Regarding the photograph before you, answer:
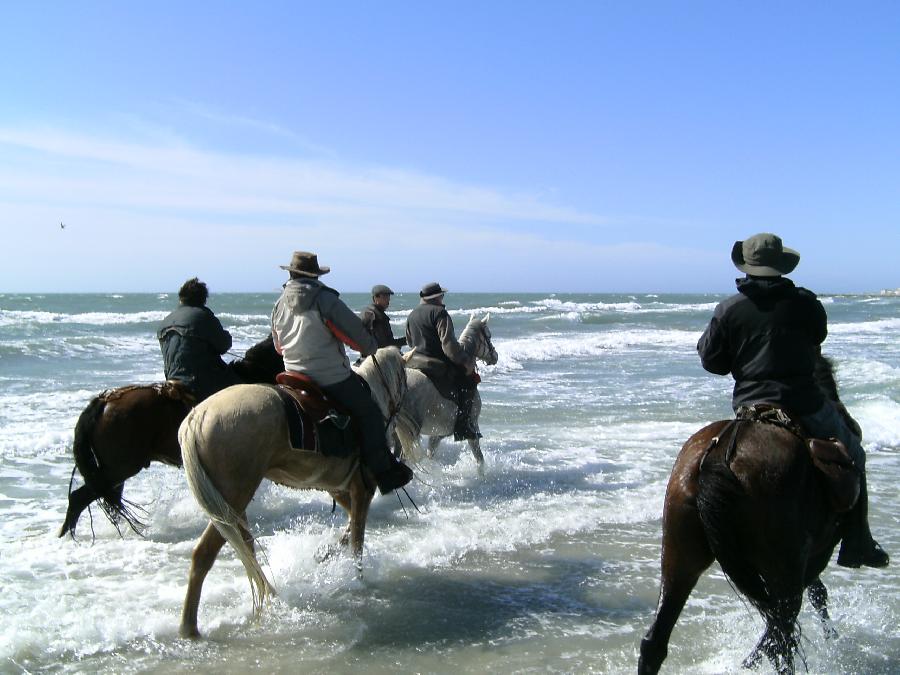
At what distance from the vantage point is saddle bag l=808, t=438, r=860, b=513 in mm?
3205

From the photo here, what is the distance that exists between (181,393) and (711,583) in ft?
13.7

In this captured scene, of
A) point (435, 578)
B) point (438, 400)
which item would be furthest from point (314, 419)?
point (438, 400)

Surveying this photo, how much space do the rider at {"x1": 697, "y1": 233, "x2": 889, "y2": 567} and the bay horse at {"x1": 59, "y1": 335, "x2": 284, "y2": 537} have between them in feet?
10.7

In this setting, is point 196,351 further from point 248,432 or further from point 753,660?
point 753,660

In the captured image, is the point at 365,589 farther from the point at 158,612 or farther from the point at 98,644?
the point at 98,644

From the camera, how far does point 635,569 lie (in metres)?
5.50

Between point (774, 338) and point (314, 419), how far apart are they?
266 cm

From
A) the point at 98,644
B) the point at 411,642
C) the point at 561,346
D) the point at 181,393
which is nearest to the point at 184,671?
the point at 98,644

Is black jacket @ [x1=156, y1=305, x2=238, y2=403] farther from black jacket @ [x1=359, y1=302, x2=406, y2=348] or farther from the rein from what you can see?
the rein

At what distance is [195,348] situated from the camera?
610cm

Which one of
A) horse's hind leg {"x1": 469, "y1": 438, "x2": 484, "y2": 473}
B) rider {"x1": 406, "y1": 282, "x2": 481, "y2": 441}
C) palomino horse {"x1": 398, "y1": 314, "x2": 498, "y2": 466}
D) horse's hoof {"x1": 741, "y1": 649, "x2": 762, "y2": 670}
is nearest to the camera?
horse's hoof {"x1": 741, "y1": 649, "x2": 762, "y2": 670}

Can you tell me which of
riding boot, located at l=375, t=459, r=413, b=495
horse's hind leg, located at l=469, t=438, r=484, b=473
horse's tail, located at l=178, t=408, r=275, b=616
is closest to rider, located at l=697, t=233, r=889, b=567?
riding boot, located at l=375, t=459, r=413, b=495

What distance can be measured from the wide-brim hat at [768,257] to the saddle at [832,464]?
0.70m

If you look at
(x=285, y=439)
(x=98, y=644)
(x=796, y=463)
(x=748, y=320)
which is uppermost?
(x=748, y=320)
